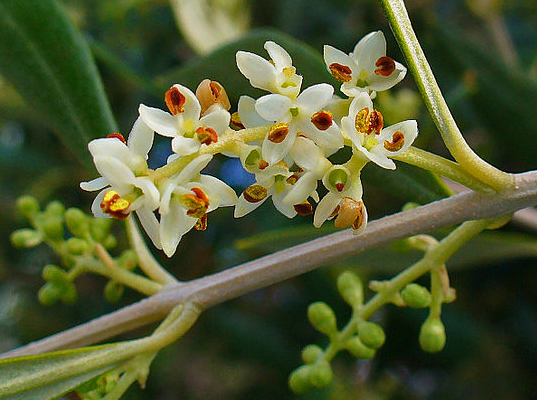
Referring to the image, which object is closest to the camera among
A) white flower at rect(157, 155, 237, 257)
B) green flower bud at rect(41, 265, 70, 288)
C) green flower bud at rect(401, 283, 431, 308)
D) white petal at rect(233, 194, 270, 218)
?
white flower at rect(157, 155, 237, 257)

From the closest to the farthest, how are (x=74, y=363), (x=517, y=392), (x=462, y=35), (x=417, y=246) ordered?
(x=74, y=363) < (x=417, y=246) < (x=462, y=35) < (x=517, y=392)

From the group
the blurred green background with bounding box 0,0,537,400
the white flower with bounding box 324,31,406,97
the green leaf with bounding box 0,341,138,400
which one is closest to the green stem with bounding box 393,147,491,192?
the white flower with bounding box 324,31,406,97

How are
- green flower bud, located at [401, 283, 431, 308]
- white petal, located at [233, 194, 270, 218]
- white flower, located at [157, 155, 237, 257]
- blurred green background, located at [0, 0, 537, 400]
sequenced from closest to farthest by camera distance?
white flower, located at [157, 155, 237, 257]
white petal, located at [233, 194, 270, 218]
green flower bud, located at [401, 283, 431, 308]
blurred green background, located at [0, 0, 537, 400]

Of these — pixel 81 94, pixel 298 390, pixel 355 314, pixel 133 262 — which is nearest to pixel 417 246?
pixel 355 314

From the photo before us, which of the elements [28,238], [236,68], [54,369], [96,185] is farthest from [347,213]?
[28,238]

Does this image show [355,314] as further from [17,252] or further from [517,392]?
[17,252]

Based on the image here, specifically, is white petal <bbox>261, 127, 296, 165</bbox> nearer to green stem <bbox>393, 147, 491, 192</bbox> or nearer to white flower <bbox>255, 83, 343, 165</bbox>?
white flower <bbox>255, 83, 343, 165</bbox>

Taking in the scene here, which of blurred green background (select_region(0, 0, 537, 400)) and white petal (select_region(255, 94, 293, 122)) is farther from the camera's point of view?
blurred green background (select_region(0, 0, 537, 400))
